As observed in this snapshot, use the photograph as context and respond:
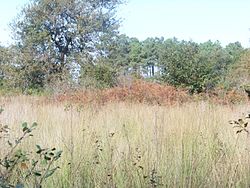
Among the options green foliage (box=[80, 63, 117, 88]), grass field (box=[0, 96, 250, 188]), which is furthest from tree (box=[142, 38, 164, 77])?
grass field (box=[0, 96, 250, 188])

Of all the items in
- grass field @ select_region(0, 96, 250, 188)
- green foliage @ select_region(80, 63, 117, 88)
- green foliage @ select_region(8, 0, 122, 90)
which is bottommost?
grass field @ select_region(0, 96, 250, 188)

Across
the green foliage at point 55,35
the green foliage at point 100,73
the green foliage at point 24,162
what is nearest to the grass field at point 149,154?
the green foliage at point 24,162

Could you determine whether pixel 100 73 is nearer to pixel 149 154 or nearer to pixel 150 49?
pixel 149 154

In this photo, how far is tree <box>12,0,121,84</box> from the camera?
1839 centimetres

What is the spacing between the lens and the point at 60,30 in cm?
1903

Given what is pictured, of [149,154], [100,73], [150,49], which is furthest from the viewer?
[150,49]

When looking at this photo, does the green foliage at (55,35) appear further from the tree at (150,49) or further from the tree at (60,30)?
the tree at (150,49)

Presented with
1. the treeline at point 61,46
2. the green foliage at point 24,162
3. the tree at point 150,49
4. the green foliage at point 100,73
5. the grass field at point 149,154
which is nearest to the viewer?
the green foliage at point 24,162

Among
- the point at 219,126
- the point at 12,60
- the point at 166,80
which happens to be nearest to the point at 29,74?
the point at 12,60

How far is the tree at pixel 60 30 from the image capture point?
18391mm

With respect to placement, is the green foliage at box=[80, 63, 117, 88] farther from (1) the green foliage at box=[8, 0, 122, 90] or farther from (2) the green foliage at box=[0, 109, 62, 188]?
(2) the green foliage at box=[0, 109, 62, 188]

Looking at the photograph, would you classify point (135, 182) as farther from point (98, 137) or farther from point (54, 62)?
point (54, 62)

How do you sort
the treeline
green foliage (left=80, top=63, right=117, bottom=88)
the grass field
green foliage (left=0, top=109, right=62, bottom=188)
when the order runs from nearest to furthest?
1. green foliage (left=0, top=109, right=62, bottom=188)
2. the grass field
3. green foliage (left=80, top=63, right=117, bottom=88)
4. the treeline

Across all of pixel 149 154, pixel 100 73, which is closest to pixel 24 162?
pixel 149 154
